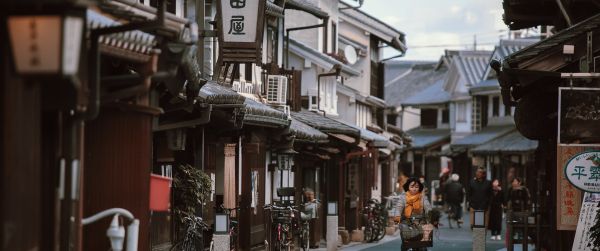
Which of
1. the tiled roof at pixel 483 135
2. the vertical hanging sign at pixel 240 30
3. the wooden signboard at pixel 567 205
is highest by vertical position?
the vertical hanging sign at pixel 240 30

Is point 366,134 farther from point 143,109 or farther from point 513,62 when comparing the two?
point 143,109

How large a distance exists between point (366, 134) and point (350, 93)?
7661 millimetres

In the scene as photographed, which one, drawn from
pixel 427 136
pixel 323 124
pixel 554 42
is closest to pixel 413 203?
pixel 554 42

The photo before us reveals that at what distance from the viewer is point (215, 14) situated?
27938 millimetres

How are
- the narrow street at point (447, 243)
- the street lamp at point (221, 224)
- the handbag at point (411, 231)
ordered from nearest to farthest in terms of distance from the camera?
the street lamp at point (221, 224) < the handbag at point (411, 231) < the narrow street at point (447, 243)

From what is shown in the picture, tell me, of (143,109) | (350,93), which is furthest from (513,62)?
(350,93)

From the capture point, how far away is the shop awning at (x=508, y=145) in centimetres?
5725

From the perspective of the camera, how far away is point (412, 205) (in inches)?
989

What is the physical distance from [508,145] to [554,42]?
41705mm

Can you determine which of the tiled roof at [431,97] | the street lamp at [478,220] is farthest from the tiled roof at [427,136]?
the street lamp at [478,220]

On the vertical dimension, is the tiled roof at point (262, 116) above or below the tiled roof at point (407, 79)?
below

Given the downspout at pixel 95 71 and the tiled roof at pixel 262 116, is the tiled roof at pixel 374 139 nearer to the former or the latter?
the tiled roof at pixel 262 116

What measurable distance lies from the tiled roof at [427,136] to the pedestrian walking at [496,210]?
46.4 metres

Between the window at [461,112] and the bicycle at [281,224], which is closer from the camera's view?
the bicycle at [281,224]
